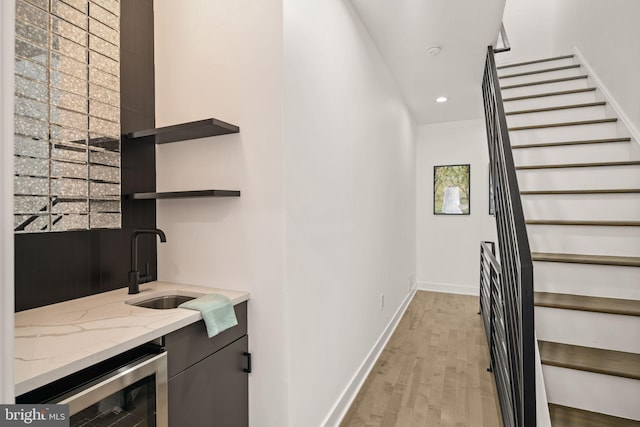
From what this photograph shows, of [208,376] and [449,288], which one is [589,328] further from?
[449,288]

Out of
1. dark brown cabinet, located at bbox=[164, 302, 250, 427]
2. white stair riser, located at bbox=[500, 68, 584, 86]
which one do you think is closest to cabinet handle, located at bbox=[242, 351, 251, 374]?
dark brown cabinet, located at bbox=[164, 302, 250, 427]

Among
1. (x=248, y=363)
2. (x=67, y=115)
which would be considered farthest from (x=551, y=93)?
(x=67, y=115)

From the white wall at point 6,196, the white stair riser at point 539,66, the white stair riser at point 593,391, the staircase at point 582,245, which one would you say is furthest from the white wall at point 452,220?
the white wall at point 6,196

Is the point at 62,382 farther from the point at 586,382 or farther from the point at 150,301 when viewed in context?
the point at 586,382

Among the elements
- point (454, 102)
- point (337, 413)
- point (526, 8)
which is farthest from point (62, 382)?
point (526, 8)

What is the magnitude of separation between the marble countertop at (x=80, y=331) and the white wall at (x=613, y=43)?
318 centimetres

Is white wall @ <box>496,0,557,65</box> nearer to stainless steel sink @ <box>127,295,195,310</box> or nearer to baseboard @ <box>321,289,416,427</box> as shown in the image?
baseboard @ <box>321,289,416,427</box>

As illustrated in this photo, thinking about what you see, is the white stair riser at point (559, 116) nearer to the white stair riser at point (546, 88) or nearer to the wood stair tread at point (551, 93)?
the wood stair tread at point (551, 93)

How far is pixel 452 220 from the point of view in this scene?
16.2ft

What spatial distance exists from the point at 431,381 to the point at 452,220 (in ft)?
9.82

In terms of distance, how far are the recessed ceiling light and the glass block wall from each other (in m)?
2.35

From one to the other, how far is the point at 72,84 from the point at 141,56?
0.47 meters

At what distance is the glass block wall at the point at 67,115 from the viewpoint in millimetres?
1254

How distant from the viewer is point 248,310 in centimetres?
154
